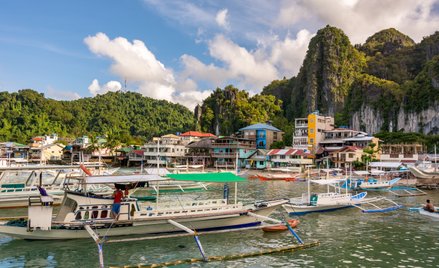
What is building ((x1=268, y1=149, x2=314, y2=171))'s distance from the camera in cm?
7775

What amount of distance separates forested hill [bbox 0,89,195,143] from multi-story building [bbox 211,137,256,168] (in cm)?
3704

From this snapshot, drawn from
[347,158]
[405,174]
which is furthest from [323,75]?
[405,174]

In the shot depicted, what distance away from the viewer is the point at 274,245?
1914cm

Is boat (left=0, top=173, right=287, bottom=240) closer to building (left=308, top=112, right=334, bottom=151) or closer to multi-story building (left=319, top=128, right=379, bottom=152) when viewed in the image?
multi-story building (left=319, top=128, right=379, bottom=152)

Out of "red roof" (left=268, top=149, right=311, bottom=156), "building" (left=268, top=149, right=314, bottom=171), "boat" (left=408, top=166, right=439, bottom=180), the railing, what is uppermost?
"red roof" (left=268, top=149, right=311, bottom=156)

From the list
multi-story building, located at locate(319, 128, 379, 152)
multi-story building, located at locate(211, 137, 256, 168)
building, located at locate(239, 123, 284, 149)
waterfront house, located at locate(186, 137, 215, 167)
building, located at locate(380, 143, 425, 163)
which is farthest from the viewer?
building, located at locate(239, 123, 284, 149)

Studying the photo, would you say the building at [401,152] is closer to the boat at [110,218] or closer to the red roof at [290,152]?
the red roof at [290,152]

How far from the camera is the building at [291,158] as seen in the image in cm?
7775

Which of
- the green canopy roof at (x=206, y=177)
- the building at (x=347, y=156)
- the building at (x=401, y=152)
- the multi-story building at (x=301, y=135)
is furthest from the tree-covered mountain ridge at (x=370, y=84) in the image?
the green canopy roof at (x=206, y=177)

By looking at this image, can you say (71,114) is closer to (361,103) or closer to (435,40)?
(361,103)

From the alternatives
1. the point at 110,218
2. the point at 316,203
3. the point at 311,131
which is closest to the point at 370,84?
the point at 311,131

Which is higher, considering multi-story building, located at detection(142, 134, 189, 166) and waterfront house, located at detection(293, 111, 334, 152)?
waterfront house, located at detection(293, 111, 334, 152)

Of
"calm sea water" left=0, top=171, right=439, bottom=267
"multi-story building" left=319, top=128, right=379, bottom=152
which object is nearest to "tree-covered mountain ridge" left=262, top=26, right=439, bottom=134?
"multi-story building" left=319, top=128, right=379, bottom=152

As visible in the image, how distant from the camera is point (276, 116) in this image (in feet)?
437
